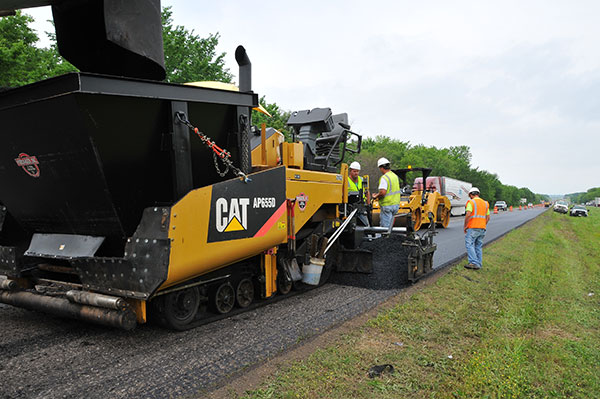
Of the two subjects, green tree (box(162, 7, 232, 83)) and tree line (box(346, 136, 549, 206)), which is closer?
green tree (box(162, 7, 232, 83))

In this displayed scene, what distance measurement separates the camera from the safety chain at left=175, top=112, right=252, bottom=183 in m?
3.66

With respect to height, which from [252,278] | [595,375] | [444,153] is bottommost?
[595,375]

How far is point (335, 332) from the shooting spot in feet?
13.6

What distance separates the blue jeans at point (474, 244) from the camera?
816 cm

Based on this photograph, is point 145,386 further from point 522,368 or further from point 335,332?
point 522,368

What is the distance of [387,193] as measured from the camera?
693cm

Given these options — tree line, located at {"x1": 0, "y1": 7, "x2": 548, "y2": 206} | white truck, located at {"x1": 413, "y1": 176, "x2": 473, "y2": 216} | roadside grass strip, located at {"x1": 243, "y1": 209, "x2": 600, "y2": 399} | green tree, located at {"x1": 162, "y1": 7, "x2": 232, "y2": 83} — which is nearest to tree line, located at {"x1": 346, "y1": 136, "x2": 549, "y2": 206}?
tree line, located at {"x1": 0, "y1": 7, "x2": 548, "y2": 206}

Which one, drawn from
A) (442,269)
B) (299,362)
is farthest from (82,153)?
Answer: (442,269)

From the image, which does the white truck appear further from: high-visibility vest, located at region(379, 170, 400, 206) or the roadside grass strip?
the roadside grass strip

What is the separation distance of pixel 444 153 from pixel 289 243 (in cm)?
8410

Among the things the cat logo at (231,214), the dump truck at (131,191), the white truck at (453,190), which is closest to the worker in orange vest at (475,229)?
the dump truck at (131,191)

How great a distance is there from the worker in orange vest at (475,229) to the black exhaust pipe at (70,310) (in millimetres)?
6794

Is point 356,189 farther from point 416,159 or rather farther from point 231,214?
point 416,159

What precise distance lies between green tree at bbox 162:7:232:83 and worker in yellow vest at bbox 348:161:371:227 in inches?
656
